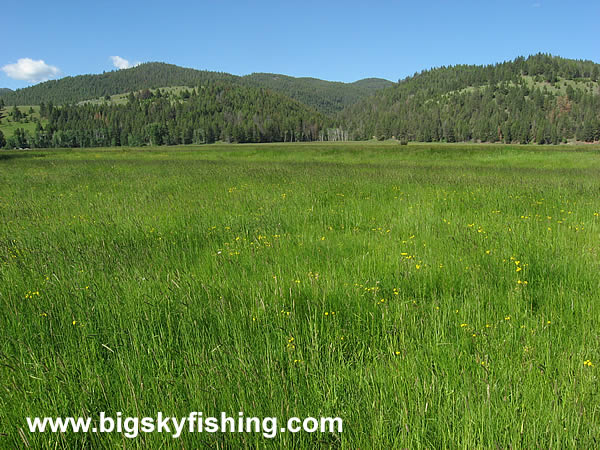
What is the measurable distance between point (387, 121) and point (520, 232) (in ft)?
673

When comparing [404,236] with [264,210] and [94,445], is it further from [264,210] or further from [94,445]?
[94,445]

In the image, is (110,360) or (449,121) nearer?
(110,360)

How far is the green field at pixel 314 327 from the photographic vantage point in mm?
1854

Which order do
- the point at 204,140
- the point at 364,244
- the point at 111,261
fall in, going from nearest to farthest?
1. the point at 111,261
2. the point at 364,244
3. the point at 204,140

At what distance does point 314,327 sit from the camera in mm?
3021

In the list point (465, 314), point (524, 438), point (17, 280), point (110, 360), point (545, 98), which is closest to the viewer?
point (524, 438)

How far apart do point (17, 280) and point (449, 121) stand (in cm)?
20635

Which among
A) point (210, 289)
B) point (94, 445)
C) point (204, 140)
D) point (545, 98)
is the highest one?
point (545, 98)

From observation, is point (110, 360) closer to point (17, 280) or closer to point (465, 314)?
point (17, 280)

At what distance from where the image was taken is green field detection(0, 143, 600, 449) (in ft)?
6.08

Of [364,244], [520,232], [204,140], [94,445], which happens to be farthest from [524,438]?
[204,140]

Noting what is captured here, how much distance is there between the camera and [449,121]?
605ft

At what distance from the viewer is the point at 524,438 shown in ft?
5.63

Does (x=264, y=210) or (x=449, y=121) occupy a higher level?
(x=449, y=121)
